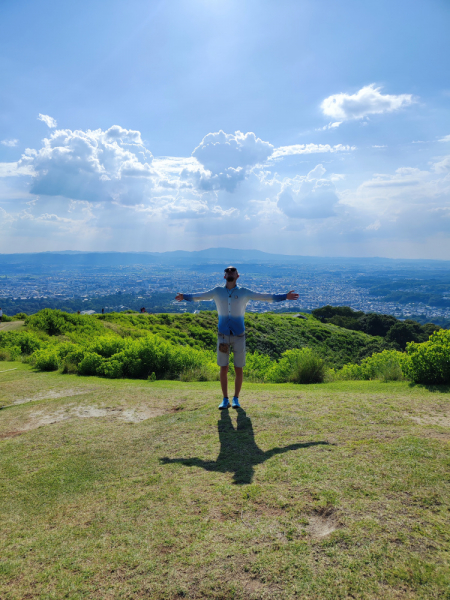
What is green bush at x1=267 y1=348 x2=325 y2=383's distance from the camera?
9255 mm

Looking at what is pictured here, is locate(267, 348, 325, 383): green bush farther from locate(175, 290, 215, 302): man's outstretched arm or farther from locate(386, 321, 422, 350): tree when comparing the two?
locate(386, 321, 422, 350): tree

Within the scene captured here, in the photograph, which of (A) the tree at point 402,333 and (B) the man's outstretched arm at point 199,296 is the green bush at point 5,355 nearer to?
(B) the man's outstretched arm at point 199,296

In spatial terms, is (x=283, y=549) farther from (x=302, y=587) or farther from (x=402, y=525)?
(x=402, y=525)

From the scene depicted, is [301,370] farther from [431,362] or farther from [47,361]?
[47,361]

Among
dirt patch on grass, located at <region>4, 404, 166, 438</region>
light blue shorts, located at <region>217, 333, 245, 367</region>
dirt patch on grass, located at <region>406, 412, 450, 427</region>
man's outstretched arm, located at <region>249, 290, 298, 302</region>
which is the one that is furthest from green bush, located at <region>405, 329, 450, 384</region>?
dirt patch on grass, located at <region>4, 404, 166, 438</region>

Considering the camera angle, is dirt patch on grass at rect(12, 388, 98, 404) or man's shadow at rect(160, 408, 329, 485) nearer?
man's shadow at rect(160, 408, 329, 485)

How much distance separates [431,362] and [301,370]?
321 centimetres

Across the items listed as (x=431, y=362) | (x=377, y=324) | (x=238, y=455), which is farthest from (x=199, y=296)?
(x=377, y=324)

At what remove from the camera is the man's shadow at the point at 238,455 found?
378 cm

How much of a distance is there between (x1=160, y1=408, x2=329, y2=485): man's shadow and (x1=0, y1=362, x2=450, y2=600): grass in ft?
0.08

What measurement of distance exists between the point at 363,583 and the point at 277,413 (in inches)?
134

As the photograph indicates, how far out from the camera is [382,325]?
5534 cm

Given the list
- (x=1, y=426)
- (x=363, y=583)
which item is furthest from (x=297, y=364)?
(x=363, y=583)

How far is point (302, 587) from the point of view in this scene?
213 centimetres
